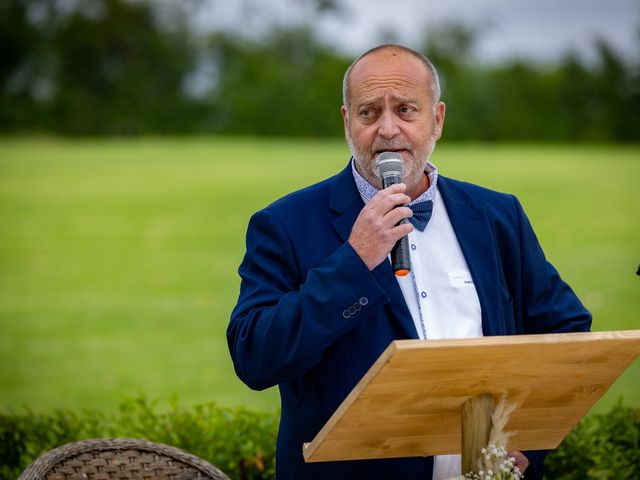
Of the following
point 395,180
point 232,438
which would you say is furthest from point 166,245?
point 395,180

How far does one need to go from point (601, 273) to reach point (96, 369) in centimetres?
879

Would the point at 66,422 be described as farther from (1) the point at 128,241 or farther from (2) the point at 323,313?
(1) the point at 128,241

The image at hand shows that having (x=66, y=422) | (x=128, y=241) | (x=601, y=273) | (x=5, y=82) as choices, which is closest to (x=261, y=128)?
(x=5, y=82)

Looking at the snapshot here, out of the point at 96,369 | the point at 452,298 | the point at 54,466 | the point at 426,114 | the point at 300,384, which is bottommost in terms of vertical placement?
the point at 54,466

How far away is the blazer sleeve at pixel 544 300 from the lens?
127 inches

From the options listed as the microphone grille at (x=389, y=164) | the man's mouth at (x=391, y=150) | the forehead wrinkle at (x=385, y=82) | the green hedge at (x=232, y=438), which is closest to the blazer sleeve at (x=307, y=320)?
the microphone grille at (x=389, y=164)

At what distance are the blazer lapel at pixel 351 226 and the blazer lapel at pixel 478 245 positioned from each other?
0.28 metres

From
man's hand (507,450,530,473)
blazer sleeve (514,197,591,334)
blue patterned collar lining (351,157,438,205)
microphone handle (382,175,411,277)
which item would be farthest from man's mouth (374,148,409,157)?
man's hand (507,450,530,473)

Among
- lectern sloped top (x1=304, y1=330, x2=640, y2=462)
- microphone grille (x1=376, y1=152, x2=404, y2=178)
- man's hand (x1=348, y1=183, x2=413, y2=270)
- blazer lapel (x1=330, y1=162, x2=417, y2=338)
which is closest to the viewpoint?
lectern sloped top (x1=304, y1=330, x2=640, y2=462)

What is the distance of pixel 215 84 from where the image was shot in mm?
36000

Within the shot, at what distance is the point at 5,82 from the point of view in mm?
33750

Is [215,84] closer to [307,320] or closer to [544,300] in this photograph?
→ [544,300]

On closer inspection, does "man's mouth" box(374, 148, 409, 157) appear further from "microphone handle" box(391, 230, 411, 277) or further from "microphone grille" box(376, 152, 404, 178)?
"microphone handle" box(391, 230, 411, 277)

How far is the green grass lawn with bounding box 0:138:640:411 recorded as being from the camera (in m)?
10.8
